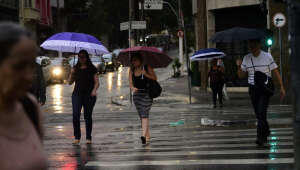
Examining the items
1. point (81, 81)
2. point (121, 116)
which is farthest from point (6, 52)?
point (121, 116)

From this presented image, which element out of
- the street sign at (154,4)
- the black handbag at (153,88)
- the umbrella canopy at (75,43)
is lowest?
the black handbag at (153,88)

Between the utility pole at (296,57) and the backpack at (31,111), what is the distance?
A: 144 inches

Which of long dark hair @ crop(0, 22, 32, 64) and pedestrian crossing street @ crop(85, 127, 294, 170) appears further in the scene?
pedestrian crossing street @ crop(85, 127, 294, 170)

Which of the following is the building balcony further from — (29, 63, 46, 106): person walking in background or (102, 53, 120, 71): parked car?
(29, 63, 46, 106): person walking in background

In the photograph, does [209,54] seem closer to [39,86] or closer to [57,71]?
[39,86]

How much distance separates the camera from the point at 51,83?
40344 mm

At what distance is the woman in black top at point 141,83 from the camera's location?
11.5 m

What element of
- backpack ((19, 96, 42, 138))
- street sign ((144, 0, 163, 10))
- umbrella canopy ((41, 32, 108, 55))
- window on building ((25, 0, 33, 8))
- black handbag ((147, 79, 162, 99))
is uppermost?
window on building ((25, 0, 33, 8))

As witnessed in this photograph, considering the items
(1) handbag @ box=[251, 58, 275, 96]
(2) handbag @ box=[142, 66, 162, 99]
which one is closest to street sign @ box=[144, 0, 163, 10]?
(2) handbag @ box=[142, 66, 162, 99]

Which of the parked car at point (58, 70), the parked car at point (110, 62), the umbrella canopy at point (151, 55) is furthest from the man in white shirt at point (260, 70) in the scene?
the parked car at point (110, 62)

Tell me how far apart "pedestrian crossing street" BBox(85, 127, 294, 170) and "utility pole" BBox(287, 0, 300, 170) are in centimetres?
222

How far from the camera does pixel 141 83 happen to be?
38.0ft

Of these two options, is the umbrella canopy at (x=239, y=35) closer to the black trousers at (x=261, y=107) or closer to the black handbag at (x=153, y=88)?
the black trousers at (x=261, y=107)

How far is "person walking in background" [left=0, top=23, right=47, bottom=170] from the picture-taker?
2447 mm
